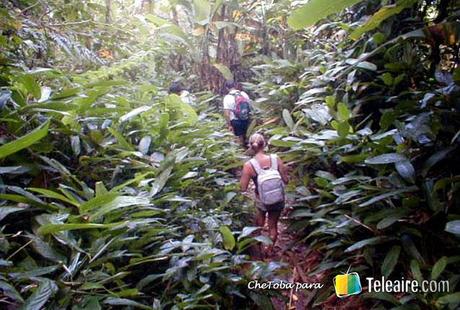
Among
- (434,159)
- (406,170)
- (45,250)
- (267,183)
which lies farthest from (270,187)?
(45,250)

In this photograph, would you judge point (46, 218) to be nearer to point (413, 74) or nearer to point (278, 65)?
point (413, 74)

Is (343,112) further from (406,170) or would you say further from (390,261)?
A: (390,261)

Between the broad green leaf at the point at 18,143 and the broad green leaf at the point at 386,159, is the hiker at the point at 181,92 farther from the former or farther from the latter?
the broad green leaf at the point at 18,143

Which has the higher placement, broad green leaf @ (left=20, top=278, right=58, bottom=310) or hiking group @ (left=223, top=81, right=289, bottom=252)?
broad green leaf @ (left=20, top=278, right=58, bottom=310)

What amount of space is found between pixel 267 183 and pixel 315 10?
5.58ft

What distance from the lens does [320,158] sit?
10.5 feet

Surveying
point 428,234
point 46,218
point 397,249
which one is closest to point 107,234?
point 46,218

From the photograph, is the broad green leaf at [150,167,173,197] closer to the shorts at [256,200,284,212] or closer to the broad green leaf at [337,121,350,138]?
the shorts at [256,200,284,212]

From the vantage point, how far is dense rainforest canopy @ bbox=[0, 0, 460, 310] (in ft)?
5.23

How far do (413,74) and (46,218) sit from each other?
286 cm

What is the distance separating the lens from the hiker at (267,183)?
9.54 ft

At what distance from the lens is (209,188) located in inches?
115

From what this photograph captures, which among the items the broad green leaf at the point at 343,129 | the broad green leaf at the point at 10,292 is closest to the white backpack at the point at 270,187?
the broad green leaf at the point at 343,129

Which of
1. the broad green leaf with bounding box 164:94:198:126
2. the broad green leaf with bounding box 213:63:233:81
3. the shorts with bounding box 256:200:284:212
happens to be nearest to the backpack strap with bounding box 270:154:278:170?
the shorts with bounding box 256:200:284:212
